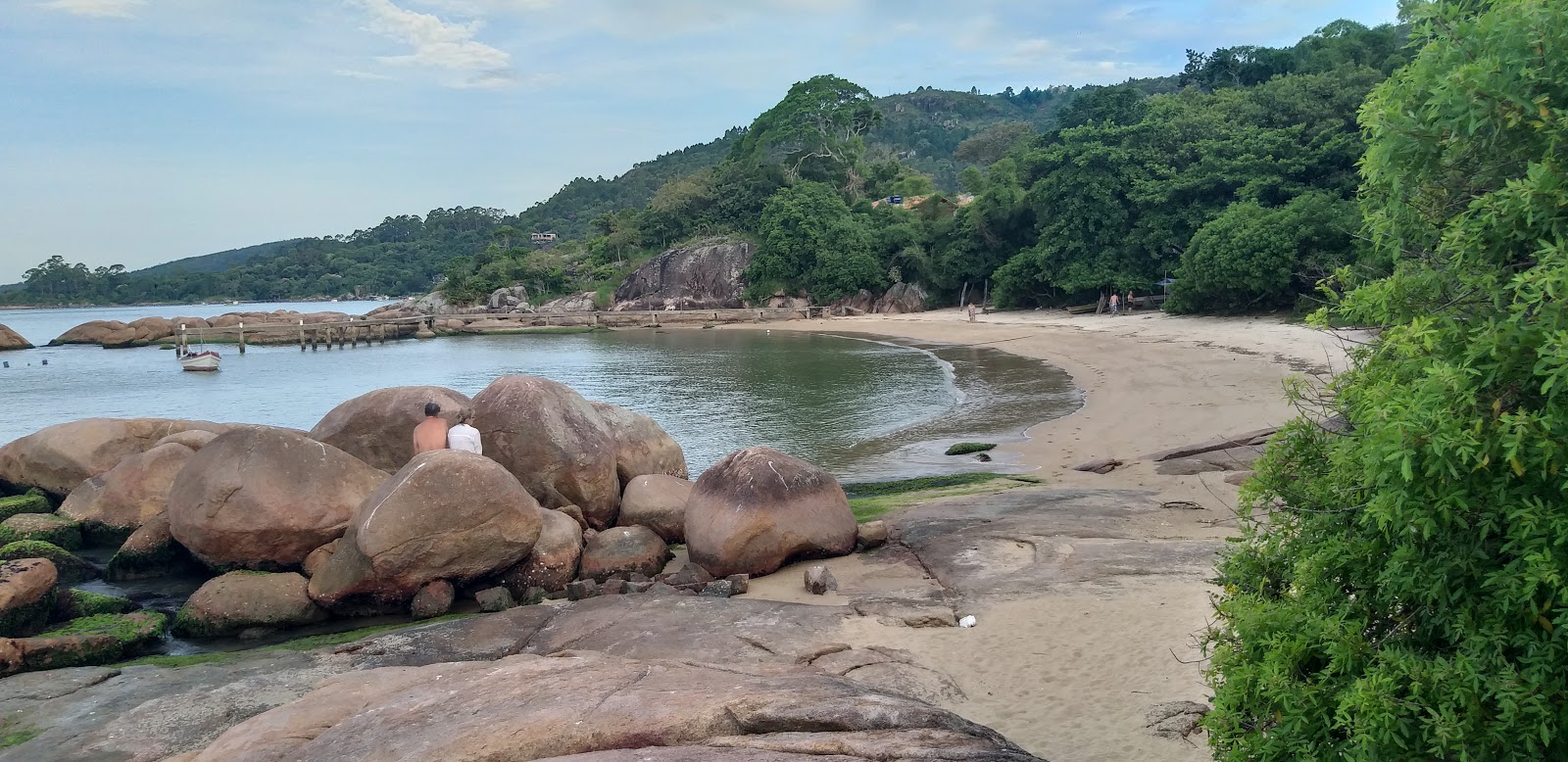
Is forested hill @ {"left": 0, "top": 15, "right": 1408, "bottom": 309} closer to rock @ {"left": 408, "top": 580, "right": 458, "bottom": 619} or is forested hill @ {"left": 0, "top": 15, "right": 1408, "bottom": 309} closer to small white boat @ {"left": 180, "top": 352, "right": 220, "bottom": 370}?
rock @ {"left": 408, "top": 580, "right": 458, "bottom": 619}

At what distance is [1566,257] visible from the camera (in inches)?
112

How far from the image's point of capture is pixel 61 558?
11.5 metres

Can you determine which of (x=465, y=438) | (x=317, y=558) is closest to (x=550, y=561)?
(x=465, y=438)

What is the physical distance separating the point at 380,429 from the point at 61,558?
391 cm

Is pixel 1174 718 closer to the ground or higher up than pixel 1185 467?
closer to the ground

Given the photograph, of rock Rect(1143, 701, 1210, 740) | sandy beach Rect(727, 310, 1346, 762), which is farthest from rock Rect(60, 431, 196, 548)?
rock Rect(1143, 701, 1210, 740)

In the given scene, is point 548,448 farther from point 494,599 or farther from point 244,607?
point 244,607

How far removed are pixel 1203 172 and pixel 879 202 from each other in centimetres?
3135

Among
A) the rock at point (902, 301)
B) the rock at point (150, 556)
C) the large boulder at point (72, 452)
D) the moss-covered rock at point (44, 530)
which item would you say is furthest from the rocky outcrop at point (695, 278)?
the rock at point (150, 556)

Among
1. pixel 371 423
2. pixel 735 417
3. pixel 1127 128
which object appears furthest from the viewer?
pixel 1127 128

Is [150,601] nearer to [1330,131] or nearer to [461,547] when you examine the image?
[461,547]

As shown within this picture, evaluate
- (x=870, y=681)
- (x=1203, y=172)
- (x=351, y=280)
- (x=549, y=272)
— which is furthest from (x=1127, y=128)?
(x=351, y=280)

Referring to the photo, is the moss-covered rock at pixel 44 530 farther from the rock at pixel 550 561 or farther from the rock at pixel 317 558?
the rock at pixel 550 561

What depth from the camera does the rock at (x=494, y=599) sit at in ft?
32.0
